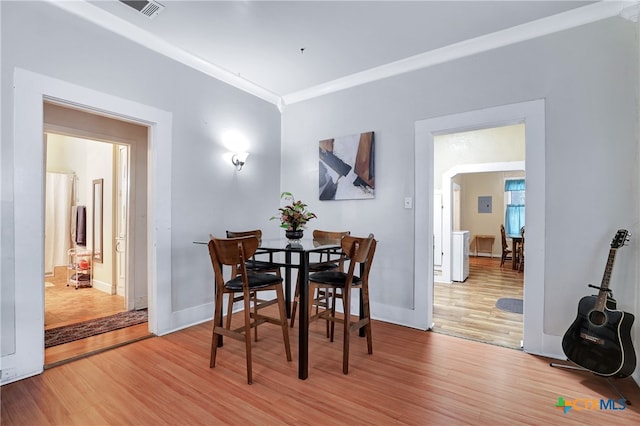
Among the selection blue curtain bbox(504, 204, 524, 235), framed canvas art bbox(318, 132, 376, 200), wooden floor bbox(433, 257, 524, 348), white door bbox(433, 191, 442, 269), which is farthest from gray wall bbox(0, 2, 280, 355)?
blue curtain bbox(504, 204, 524, 235)

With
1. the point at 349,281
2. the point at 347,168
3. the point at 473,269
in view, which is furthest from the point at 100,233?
the point at 473,269

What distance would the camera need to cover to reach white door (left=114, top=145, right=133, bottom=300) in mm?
3912

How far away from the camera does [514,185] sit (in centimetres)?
857

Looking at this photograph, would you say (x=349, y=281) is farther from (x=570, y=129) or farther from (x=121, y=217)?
(x=121, y=217)

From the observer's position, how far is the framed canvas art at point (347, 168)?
354cm

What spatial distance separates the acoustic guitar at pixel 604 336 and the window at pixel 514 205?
22.6ft

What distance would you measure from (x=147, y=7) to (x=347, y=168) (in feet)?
7.85

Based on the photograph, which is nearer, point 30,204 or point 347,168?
point 30,204

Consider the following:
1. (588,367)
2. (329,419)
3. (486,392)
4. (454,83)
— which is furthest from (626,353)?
(454,83)

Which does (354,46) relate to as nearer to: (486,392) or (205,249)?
(205,249)

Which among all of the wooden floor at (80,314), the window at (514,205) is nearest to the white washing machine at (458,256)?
the window at (514,205)

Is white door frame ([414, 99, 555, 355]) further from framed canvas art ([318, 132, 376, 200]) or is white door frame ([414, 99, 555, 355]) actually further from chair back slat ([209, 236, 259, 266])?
chair back slat ([209, 236, 259, 266])

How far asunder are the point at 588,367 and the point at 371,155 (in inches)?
101

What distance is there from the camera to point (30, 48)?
2207 mm
